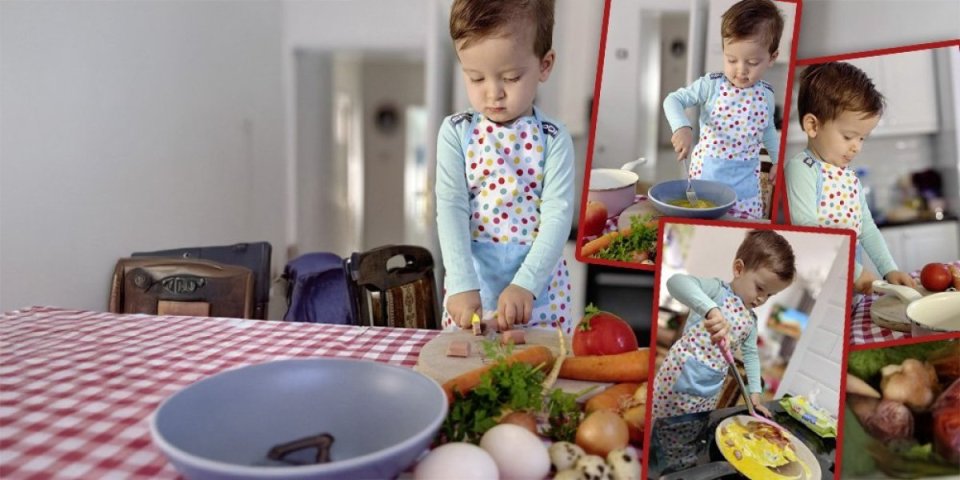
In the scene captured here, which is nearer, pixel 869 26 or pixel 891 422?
pixel 891 422

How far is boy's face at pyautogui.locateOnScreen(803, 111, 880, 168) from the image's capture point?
1.76 ft

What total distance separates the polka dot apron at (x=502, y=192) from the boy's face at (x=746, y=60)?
0.35m

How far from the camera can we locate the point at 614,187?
679 mm

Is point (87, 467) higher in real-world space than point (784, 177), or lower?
lower

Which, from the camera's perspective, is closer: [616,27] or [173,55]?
[616,27]

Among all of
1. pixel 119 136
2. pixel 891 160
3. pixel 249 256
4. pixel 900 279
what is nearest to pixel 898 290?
pixel 900 279

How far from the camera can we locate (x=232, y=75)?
243 centimetres

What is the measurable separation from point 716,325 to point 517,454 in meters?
0.18

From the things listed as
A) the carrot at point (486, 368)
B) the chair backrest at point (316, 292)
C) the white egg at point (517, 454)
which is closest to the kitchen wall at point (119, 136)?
the chair backrest at point (316, 292)

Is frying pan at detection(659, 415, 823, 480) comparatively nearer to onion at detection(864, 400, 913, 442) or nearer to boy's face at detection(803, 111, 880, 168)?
onion at detection(864, 400, 913, 442)

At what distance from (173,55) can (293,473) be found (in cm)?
193

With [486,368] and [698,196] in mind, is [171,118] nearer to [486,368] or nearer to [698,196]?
[486,368]

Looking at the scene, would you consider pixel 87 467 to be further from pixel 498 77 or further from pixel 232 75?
pixel 232 75

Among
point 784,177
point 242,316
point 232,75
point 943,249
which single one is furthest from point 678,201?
point 232,75
